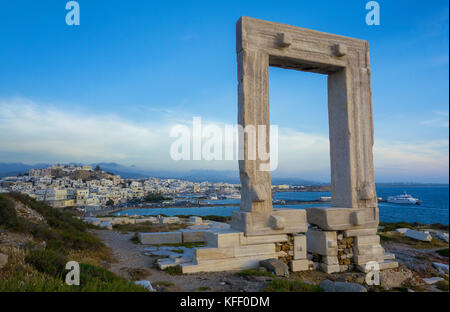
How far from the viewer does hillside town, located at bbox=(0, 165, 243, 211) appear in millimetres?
37250

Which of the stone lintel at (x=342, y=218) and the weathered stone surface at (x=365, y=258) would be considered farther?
the weathered stone surface at (x=365, y=258)

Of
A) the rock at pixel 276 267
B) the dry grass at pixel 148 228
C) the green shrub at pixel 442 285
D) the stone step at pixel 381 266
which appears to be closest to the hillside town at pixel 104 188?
the dry grass at pixel 148 228

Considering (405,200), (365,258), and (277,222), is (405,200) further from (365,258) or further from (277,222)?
(277,222)

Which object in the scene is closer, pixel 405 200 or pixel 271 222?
pixel 271 222

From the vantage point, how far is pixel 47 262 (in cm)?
556

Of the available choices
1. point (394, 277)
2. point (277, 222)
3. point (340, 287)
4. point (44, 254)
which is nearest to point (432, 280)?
point (394, 277)

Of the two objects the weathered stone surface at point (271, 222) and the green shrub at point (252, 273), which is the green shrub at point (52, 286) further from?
the weathered stone surface at point (271, 222)

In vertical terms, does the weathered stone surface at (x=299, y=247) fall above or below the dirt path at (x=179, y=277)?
above

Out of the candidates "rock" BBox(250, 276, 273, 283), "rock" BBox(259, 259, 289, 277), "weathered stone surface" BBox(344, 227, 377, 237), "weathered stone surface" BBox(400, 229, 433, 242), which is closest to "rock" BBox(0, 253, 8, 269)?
"rock" BBox(250, 276, 273, 283)

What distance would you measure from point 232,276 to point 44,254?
371 cm

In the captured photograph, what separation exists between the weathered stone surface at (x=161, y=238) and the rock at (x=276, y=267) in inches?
223

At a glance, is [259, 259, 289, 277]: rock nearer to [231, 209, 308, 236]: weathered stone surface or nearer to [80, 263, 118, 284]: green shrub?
[231, 209, 308, 236]: weathered stone surface

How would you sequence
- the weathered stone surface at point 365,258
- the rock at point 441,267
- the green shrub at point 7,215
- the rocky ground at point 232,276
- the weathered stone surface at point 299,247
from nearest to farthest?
the rocky ground at point 232,276, the weathered stone surface at point 299,247, the weathered stone surface at point 365,258, the green shrub at point 7,215, the rock at point 441,267

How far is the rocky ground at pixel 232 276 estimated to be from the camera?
5867 millimetres
